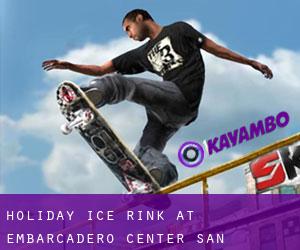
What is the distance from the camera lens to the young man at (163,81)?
36.1ft

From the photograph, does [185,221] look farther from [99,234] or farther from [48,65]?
[48,65]

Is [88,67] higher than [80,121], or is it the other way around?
[88,67]

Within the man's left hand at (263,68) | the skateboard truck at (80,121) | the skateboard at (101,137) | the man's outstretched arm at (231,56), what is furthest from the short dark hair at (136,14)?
the skateboard truck at (80,121)

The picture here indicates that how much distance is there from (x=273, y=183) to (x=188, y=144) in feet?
14.6

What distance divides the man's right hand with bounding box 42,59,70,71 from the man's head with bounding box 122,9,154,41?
131 cm

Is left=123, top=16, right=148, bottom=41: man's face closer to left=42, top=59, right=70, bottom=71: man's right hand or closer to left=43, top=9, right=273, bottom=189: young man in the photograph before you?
left=43, top=9, right=273, bottom=189: young man

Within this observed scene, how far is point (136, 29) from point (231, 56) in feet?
6.31

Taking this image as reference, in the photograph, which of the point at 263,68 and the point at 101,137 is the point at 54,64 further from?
the point at 263,68

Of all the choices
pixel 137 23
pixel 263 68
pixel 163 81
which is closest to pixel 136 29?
pixel 137 23

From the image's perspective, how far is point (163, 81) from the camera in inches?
452

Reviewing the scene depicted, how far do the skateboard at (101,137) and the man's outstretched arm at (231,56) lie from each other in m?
2.34

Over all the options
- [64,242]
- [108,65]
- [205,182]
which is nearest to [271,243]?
[108,65]

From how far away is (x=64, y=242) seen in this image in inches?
355

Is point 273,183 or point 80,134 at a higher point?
point 80,134
